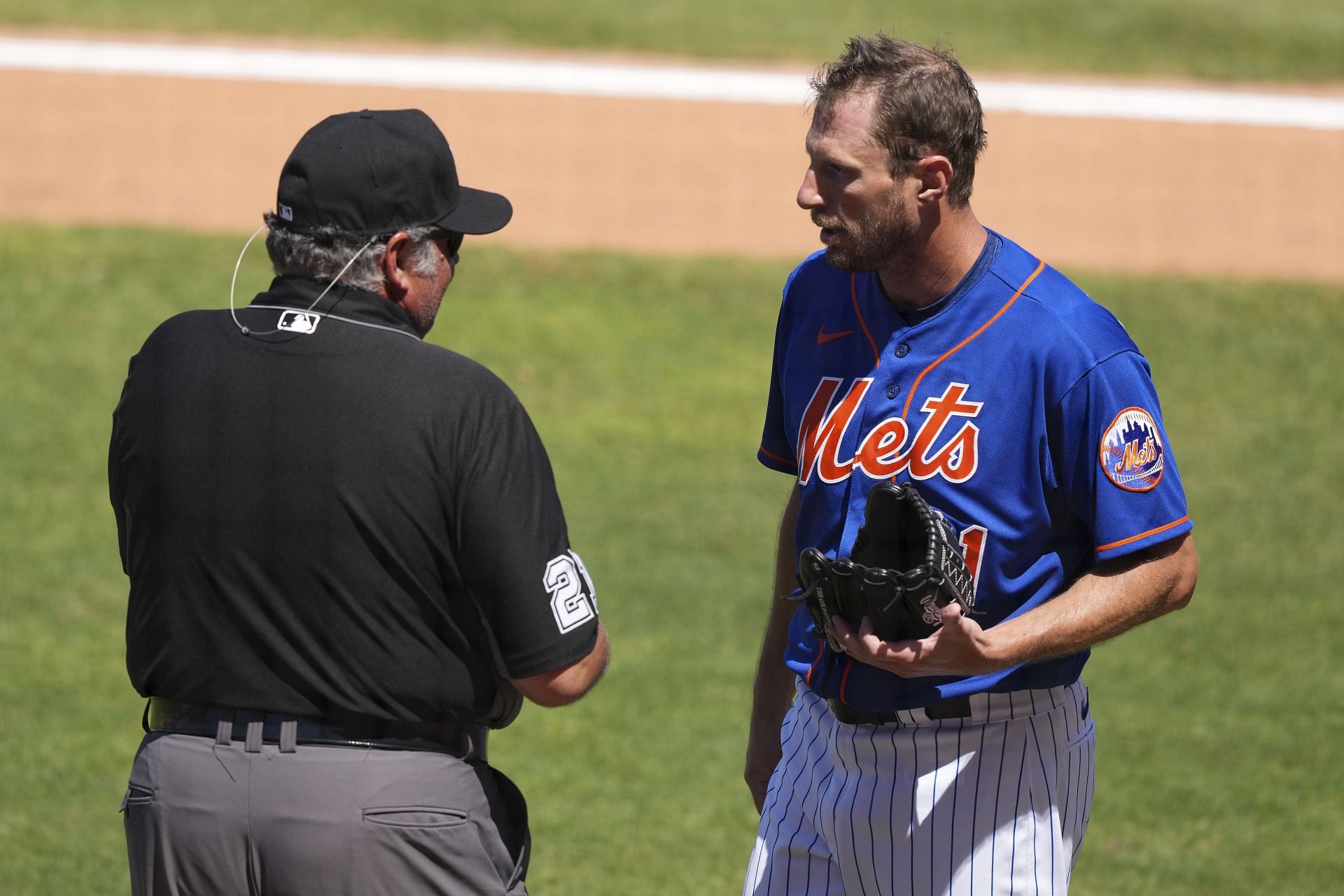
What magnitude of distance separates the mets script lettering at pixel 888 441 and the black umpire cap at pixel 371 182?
2.47ft

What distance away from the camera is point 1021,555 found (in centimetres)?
294

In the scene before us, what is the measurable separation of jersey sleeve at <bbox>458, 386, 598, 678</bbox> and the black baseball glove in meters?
0.43

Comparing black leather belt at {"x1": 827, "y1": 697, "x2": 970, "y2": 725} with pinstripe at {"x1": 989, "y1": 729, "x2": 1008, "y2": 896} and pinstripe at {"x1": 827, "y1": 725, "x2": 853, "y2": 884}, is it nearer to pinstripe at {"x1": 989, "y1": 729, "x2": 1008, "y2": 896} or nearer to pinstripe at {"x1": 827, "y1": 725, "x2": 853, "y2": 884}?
pinstripe at {"x1": 827, "y1": 725, "x2": 853, "y2": 884}

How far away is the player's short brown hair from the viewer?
2939 millimetres

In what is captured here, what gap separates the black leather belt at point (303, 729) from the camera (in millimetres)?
2705

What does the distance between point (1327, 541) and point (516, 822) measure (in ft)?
20.8

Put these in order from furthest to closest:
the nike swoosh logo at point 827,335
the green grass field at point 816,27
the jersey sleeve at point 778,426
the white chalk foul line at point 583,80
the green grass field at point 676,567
A: the green grass field at point 816,27 < the white chalk foul line at point 583,80 < the green grass field at point 676,567 < the jersey sleeve at point 778,426 < the nike swoosh logo at point 827,335

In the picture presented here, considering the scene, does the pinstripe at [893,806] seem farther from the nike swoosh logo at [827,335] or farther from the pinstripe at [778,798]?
the nike swoosh logo at [827,335]

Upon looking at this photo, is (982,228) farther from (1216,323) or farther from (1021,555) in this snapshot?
(1216,323)

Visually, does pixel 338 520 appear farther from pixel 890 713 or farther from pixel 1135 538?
pixel 1135 538

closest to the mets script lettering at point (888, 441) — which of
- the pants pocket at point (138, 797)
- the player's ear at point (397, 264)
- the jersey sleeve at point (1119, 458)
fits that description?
the jersey sleeve at point (1119, 458)

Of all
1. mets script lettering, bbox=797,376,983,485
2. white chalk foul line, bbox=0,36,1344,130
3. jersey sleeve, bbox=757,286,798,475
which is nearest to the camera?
mets script lettering, bbox=797,376,983,485

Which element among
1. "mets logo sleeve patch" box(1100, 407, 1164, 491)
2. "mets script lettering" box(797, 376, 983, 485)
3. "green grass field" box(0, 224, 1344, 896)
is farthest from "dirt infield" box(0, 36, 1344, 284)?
"mets logo sleeve patch" box(1100, 407, 1164, 491)

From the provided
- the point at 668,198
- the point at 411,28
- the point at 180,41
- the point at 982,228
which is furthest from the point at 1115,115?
the point at 982,228
